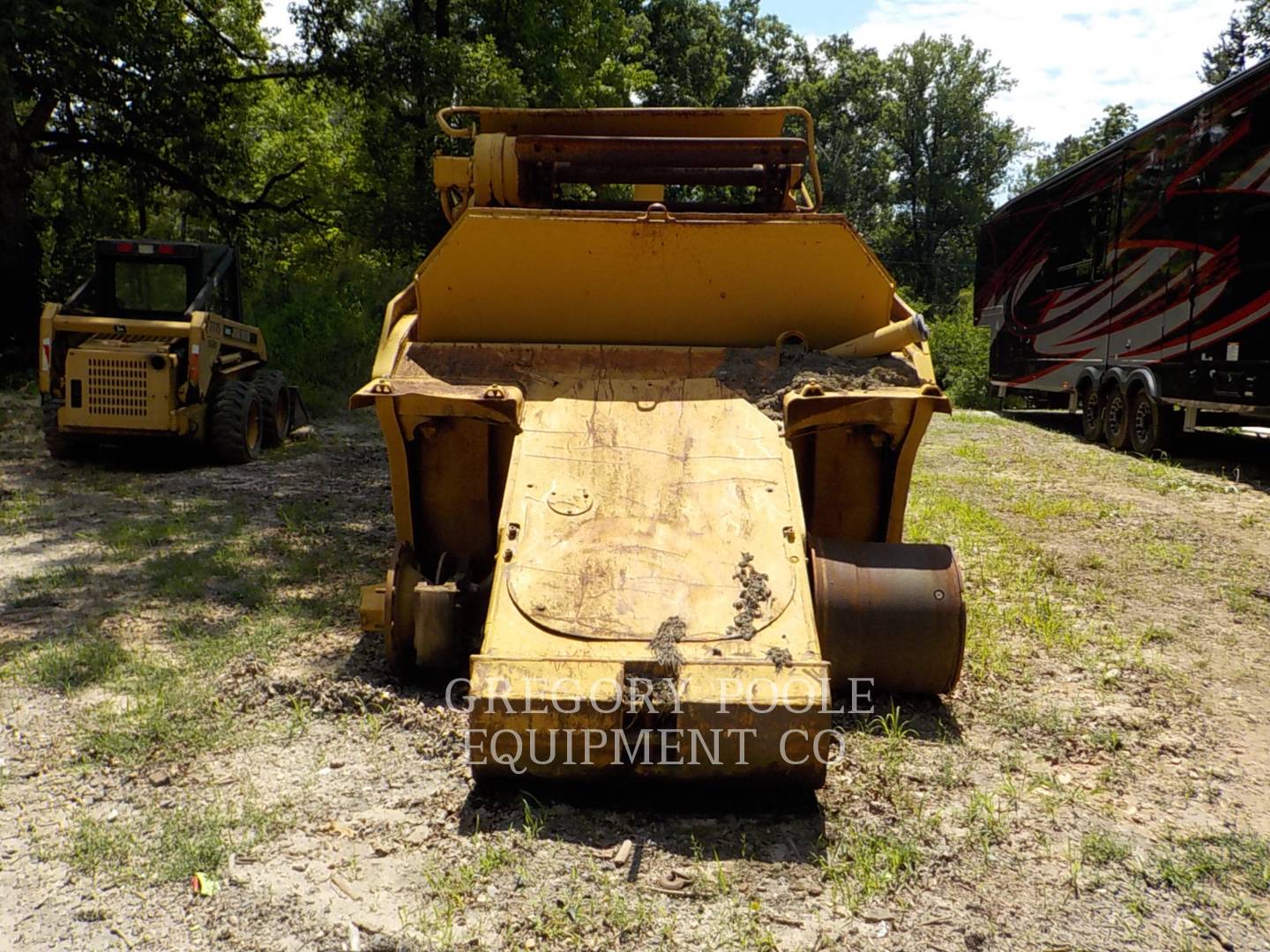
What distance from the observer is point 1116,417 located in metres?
12.3

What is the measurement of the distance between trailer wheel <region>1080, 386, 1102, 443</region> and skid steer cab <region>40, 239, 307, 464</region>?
968 cm

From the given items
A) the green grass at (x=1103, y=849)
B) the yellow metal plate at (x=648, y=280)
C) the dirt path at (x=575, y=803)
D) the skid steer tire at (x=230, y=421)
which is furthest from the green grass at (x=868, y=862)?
the skid steer tire at (x=230, y=421)

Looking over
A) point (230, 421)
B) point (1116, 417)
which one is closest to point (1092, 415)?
point (1116, 417)

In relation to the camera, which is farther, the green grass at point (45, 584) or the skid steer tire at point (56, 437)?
the skid steer tire at point (56, 437)

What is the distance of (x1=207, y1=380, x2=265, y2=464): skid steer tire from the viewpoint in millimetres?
9984

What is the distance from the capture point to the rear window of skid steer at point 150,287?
10.6 metres

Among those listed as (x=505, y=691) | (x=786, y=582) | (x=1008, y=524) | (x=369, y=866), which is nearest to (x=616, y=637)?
(x=505, y=691)

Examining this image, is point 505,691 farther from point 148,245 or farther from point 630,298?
point 148,245

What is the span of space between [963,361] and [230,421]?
16.2m

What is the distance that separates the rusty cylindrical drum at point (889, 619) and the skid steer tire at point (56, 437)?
8.42m

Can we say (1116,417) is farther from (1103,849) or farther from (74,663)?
(74,663)

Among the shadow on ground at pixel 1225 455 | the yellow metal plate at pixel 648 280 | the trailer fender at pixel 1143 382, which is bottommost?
the shadow on ground at pixel 1225 455

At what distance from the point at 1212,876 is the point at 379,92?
15.8 metres

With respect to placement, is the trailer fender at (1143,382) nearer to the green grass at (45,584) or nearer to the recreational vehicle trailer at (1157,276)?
the recreational vehicle trailer at (1157,276)
